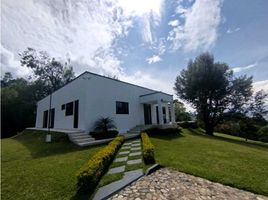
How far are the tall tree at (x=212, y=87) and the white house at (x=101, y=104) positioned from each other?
4809 mm

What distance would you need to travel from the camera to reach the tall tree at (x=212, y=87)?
17406 mm

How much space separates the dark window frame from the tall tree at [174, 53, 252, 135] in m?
9.23

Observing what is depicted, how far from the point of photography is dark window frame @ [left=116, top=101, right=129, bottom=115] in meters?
13.1

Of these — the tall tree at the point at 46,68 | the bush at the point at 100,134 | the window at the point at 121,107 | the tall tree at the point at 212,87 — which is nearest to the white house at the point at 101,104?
the window at the point at 121,107

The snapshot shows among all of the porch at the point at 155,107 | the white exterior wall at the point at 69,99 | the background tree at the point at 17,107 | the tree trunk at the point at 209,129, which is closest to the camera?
the white exterior wall at the point at 69,99

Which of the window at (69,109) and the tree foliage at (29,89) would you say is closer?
the window at (69,109)

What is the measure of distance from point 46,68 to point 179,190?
3003cm

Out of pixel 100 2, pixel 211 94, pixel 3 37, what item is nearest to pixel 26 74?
pixel 3 37

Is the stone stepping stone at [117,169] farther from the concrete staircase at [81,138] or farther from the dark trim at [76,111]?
the dark trim at [76,111]

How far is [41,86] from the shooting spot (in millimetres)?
27469

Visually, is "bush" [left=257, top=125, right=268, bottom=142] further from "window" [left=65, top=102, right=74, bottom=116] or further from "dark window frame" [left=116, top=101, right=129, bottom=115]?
"window" [left=65, top=102, right=74, bottom=116]

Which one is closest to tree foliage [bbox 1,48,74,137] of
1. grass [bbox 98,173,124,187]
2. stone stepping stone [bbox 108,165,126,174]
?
stone stepping stone [bbox 108,165,126,174]

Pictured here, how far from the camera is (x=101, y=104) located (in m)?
11.9

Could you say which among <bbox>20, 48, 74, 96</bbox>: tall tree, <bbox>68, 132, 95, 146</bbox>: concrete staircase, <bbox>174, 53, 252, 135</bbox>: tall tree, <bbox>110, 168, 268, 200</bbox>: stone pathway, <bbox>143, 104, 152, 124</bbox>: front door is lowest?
<bbox>110, 168, 268, 200</bbox>: stone pathway
